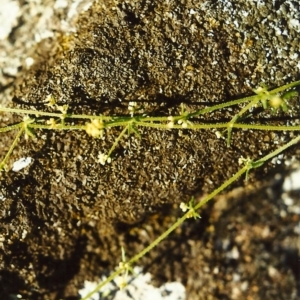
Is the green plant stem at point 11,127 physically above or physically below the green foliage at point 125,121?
above

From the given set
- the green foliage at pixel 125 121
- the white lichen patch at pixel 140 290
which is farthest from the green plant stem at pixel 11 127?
the white lichen patch at pixel 140 290

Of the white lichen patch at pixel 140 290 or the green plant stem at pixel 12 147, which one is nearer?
the green plant stem at pixel 12 147

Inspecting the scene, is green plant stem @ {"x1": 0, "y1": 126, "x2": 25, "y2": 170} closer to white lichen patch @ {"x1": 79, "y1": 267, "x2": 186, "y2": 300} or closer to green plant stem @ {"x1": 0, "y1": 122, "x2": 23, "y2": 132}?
green plant stem @ {"x1": 0, "y1": 122, "x2": 23, "y2": 132}

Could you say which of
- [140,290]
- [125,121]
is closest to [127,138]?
[125,121]

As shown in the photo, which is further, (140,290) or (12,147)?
(140,290)

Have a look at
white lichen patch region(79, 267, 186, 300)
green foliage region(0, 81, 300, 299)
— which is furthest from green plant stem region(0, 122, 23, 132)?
white lichen patch region(79, 267, 186, 300)

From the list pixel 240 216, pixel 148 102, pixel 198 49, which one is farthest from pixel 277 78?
pixel 240 216

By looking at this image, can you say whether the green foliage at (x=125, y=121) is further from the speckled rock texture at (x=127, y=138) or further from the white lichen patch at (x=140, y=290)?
the white lichen patch at (x=140, y=290)

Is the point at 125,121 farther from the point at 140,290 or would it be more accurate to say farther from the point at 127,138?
the point at 140,290

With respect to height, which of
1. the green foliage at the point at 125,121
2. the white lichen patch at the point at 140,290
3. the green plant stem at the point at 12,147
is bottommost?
the white lichen patch at the point at 140,290
